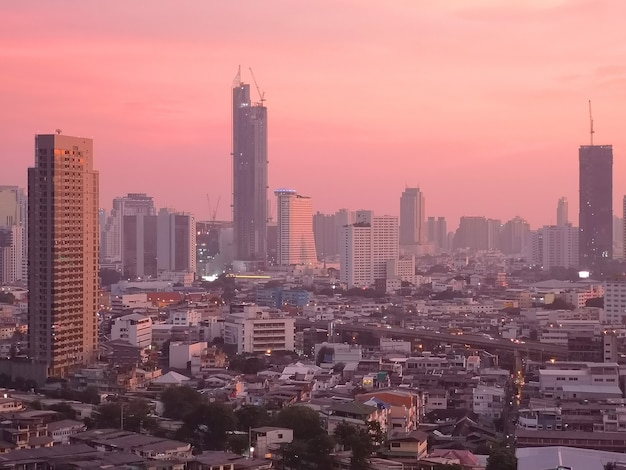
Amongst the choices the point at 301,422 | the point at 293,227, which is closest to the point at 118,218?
the point at 293,227

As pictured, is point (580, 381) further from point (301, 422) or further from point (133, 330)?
point (133, 330)

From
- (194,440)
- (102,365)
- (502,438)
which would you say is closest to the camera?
(194,440)

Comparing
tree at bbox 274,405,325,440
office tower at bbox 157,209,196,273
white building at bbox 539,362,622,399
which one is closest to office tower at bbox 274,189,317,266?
office tower at bbox 157,209,196,273

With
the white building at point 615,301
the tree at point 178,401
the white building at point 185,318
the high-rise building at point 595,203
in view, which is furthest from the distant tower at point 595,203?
the tree at point 178,401

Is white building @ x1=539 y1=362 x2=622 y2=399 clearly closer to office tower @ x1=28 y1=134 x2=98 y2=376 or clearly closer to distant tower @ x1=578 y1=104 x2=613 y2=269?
office tower @ x1=28 y1=134 x2=98 y2=376

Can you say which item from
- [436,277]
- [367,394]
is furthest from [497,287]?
[367,394]

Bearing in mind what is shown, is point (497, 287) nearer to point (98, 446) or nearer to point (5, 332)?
point (5, 332)

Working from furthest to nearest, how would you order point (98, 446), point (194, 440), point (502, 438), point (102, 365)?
point (102, 365) < point (502, 438) < point (194, 440) < point (98, 446)
